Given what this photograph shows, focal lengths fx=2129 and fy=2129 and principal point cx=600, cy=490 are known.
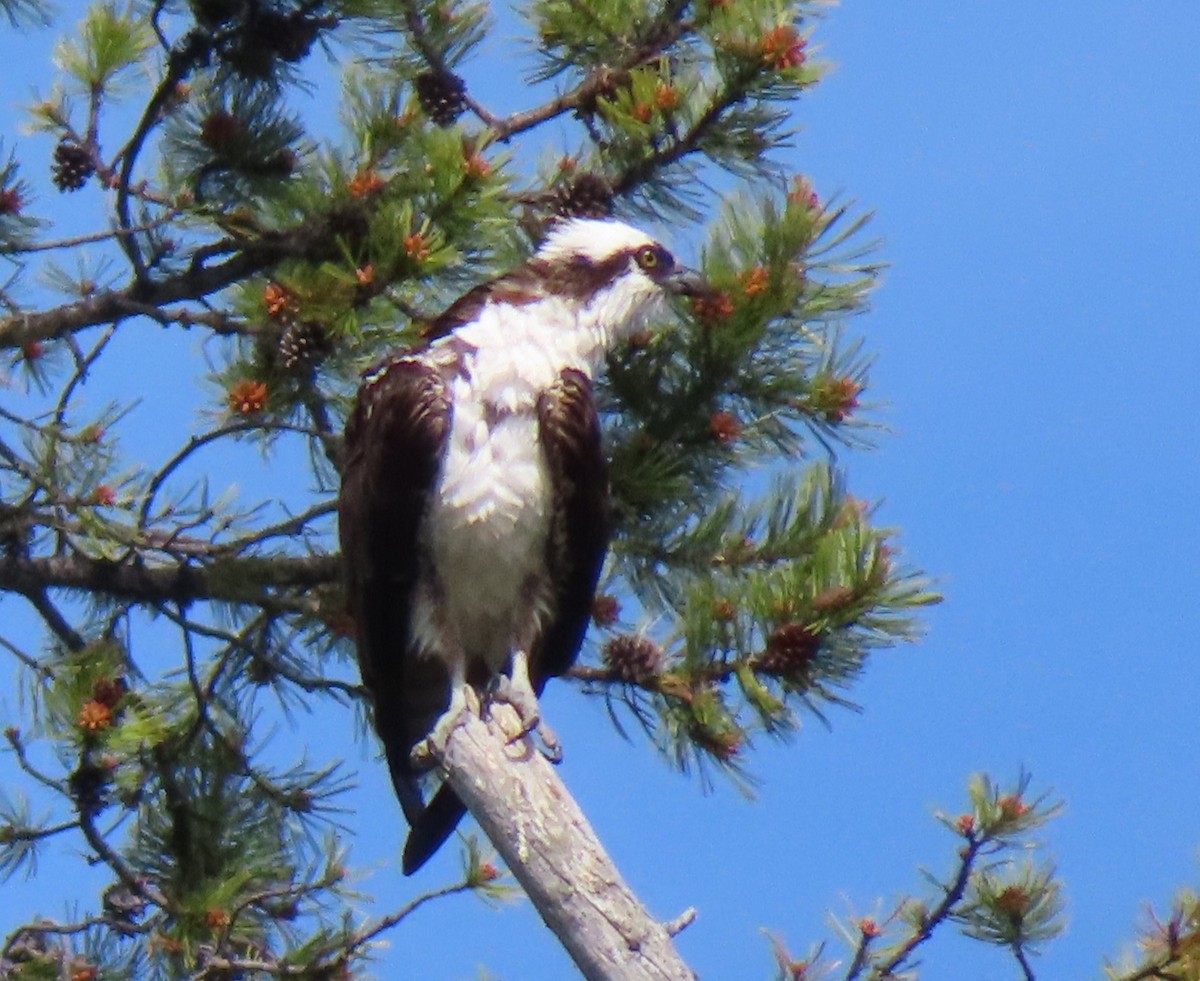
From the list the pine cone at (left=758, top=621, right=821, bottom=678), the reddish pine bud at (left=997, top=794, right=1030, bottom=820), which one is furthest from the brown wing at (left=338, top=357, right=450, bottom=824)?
the reddish pine bud at (left=997, top=794, right=1030, bottom=820)

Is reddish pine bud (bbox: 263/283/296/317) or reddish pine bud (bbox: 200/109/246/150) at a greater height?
reddish pine bud (bbox: 200/109/246/150)

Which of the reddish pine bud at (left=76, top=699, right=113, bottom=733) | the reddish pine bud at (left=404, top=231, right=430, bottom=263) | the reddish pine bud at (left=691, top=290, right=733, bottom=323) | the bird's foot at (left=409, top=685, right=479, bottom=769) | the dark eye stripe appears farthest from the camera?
the dark eye stripe

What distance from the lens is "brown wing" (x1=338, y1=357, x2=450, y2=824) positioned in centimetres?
376

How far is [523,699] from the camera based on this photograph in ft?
12.1

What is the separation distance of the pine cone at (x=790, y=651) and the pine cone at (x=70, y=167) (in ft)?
5.29

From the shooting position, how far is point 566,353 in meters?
3.96

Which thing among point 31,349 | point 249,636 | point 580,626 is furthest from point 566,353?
point 31,349

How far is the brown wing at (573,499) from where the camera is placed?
3.81m

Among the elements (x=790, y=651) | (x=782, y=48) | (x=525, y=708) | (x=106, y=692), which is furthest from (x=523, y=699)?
(x=782, y=48)

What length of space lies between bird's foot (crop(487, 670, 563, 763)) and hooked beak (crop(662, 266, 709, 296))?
0.77 meters

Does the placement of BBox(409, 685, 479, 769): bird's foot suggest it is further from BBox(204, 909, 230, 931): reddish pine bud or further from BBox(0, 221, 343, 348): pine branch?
BBox(0, 221, 343, 348): pine branch

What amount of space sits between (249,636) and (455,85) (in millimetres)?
1178

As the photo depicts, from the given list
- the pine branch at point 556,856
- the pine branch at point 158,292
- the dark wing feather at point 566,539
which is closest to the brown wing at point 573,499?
the dark wing feather at point 566,539

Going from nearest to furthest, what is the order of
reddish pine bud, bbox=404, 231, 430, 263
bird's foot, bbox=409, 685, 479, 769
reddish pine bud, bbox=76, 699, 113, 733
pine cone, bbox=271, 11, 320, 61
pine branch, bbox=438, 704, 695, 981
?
pine branch, bbox=438, 704, 695, 981 → bird's foot, bbox=409, 685, 479, 769 → reddish pine bud, bbox=76, 699, 113, 733 → reddish pine bud, bbox=404, 231, 430, 263 → pine cone, bbox=271, 11, 320, 61
